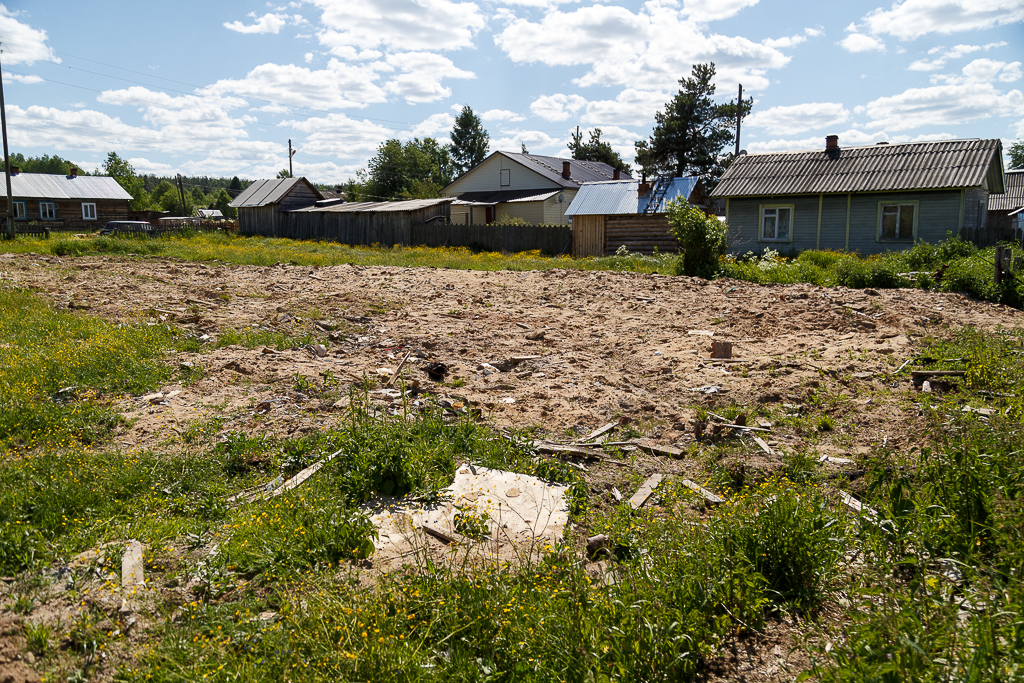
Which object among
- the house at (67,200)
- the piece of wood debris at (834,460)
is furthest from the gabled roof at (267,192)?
the piece of wood debris at (834,460)

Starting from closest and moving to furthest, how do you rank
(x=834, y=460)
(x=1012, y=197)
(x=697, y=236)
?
(x=834, y=460) → (x=697, y=236) → (x=1012, y=197)

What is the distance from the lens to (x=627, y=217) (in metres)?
27.0

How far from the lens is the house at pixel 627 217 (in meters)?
26.5

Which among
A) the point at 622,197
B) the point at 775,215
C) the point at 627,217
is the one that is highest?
the point at 622,197

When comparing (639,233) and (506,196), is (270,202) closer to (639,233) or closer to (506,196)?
(506,196)

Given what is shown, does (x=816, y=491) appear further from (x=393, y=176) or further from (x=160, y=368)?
(x=393, y=176)

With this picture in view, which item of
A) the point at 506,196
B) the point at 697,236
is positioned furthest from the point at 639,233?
the point at 506,196

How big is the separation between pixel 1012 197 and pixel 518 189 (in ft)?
90.7

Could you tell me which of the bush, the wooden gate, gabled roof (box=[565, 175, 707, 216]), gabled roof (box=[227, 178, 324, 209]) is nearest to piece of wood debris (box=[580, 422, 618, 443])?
the bush

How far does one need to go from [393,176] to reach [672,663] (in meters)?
65.2

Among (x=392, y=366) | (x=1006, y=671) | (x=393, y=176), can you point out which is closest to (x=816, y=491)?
(x=1006, y=671)

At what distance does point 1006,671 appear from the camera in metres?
2.38

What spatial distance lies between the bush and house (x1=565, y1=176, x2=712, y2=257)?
8.34 m

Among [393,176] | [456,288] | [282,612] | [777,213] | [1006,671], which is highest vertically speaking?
[393,176]
